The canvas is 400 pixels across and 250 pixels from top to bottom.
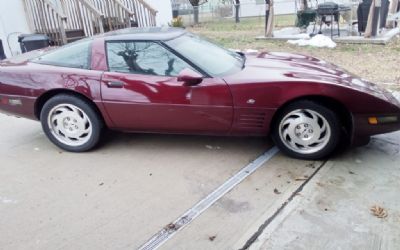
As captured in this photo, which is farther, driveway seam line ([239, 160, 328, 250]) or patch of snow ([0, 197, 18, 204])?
patch of snow ([0, 197, 18, 204])

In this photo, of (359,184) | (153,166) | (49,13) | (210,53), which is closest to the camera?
→ (359,184)

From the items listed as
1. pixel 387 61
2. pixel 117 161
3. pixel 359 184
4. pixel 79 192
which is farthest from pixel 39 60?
pixel 387 61

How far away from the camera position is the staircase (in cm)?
924

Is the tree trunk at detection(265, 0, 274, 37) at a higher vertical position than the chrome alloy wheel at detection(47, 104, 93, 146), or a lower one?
higher

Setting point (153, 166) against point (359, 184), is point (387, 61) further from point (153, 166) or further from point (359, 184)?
point (153, 166)

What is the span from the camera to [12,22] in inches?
357

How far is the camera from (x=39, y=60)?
424cm

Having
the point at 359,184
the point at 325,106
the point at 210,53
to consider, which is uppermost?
the point at 210,53

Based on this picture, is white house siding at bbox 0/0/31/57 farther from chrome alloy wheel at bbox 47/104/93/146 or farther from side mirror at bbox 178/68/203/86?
side mirror at bbox 178/68/203/86

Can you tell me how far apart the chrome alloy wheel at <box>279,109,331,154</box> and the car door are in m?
0.56

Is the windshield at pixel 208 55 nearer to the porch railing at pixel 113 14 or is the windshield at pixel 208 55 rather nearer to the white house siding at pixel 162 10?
the porch railing at pixel 113 14

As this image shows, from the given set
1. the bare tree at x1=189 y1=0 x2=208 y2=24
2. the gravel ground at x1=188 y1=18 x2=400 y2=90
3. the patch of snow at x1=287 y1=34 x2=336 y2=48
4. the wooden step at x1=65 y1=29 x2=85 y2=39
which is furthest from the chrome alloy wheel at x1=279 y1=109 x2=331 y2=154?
the bare tree at x1=189 y1=0 x2=208 y2=24

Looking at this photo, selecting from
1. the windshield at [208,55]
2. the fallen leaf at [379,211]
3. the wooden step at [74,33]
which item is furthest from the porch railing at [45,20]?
the fallen leaf at [379,211]

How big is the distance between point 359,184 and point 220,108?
141 centimetres
